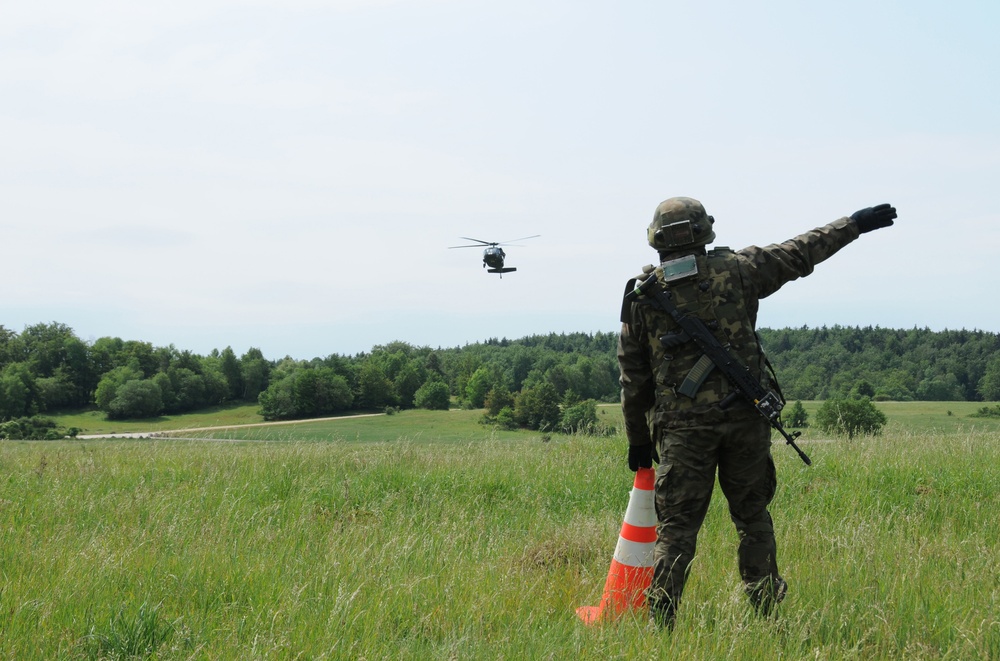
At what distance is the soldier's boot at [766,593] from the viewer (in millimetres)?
4122

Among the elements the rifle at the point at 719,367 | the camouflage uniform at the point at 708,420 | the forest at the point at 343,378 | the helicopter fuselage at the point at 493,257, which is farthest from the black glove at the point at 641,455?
the forest at the point at 343,378

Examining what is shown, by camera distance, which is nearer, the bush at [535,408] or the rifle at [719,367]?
the rifle at [719,367]

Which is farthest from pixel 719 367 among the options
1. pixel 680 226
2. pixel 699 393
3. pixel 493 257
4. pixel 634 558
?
pixel 493 257

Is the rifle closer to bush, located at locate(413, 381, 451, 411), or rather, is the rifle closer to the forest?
the forest

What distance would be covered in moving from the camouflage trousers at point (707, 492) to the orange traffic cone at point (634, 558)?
0.16 m

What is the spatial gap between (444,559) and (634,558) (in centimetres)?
138

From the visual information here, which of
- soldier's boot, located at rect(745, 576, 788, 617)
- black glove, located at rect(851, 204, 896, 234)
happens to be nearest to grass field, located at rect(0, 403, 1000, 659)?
soldier's boot, located at rect(745, 576, 788, 617)

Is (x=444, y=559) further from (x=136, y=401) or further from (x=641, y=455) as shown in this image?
(x=136, y=401)

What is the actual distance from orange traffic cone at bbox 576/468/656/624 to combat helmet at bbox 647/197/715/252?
4.37 feet

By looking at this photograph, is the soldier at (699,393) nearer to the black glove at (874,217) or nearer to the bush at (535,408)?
the black glove at (874,217)

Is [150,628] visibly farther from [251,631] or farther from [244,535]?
[244,535]

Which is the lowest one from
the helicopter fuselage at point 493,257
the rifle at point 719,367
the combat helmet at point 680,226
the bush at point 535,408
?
the bush at point 535,408

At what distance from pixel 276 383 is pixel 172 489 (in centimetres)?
10295

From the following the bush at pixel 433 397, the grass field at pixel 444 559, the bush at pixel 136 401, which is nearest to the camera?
the grass field at pixel 444 559
